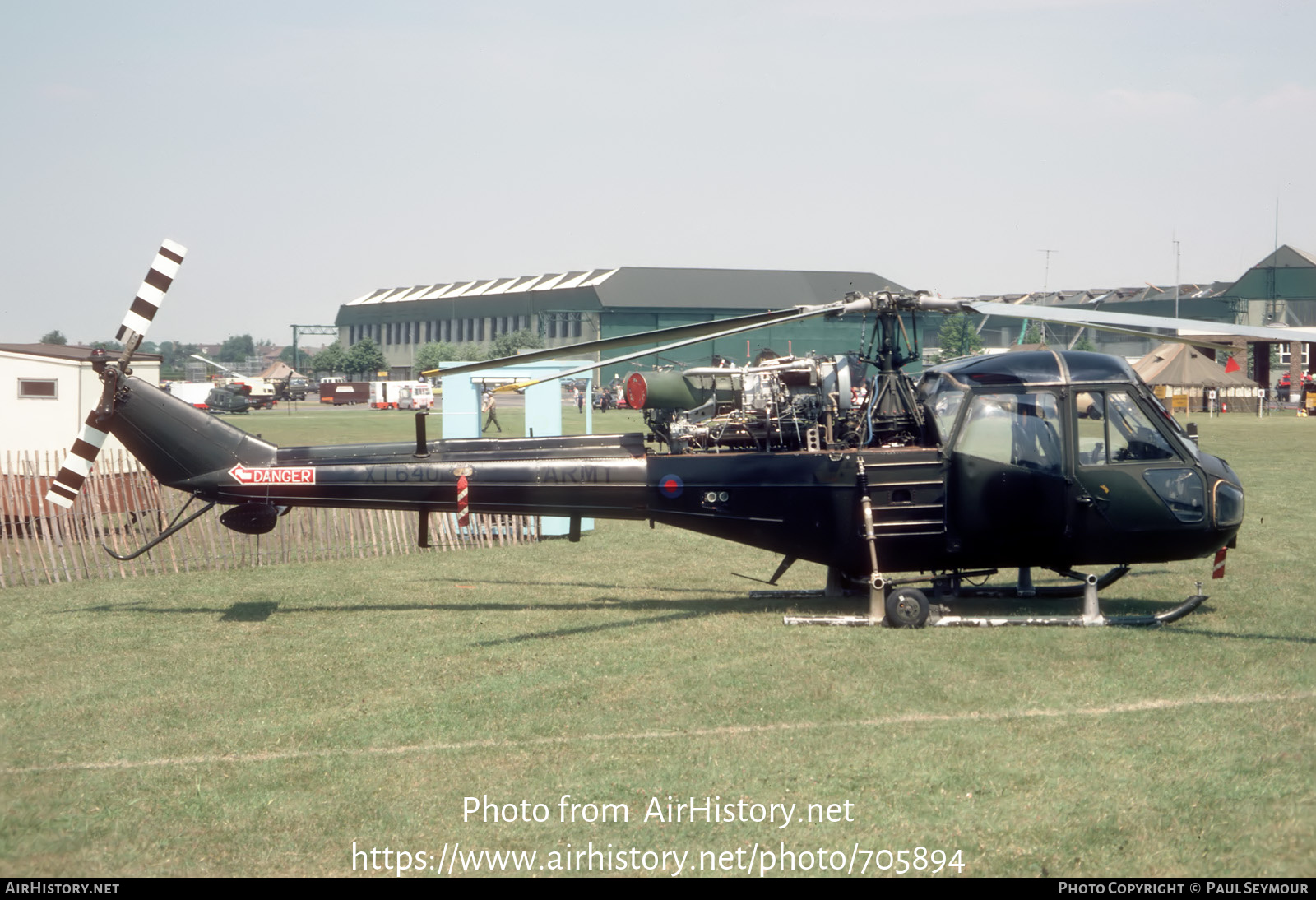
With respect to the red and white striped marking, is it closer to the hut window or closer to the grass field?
the grass field

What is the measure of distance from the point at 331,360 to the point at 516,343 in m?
29.9

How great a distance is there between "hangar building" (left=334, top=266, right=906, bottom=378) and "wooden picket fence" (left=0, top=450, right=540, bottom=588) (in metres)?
66.5

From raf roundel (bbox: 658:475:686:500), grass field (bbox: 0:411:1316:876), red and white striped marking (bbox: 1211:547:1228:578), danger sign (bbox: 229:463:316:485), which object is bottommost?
grass field (bbox: 0:411:1316:876)

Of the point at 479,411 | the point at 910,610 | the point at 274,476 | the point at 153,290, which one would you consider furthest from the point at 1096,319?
the point at 479,411

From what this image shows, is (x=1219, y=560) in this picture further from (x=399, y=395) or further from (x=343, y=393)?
(x=343, y=393)

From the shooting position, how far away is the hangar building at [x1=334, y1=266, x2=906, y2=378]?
9639cm

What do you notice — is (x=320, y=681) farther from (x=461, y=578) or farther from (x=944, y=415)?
(x=944, y=415)

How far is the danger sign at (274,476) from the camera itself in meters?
12.1

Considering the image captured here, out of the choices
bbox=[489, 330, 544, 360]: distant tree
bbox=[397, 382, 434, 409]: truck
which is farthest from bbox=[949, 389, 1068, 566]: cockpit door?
bbox=[489, 330, 544, 360]: distant tree

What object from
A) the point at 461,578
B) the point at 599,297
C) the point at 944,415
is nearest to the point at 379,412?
the point at 599,297

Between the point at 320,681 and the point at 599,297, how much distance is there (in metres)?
96.5

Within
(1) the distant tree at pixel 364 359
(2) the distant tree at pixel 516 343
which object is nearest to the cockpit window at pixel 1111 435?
(2) the distant tree at pixel 516 343

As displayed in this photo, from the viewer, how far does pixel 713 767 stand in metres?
7.42

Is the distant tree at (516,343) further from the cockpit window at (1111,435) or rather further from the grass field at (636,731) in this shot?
the cockpit window at (1111,435)
